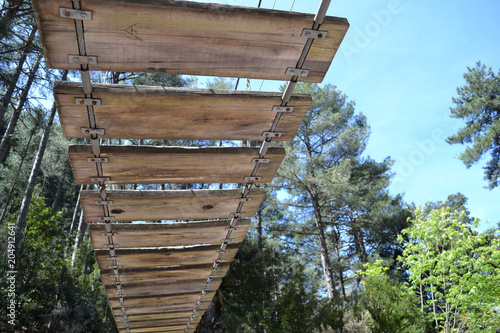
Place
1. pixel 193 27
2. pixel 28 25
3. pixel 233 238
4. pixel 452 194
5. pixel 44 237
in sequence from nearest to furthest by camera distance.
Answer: pixel 193 27
pixel 233 238
pixel 28 25
pixel 44 237
pixel 452 194

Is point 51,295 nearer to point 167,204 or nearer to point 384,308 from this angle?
point 384,308

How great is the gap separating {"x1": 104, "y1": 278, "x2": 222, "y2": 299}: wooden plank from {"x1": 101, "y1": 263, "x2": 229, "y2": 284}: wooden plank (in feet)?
0.42

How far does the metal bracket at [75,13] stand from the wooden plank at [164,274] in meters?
2.73

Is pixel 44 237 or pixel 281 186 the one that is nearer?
pixel 44 237

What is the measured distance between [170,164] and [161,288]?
2.34 m

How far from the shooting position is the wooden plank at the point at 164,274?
361 cm

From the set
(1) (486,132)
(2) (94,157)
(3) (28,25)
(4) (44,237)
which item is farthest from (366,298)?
(1) (486,132)

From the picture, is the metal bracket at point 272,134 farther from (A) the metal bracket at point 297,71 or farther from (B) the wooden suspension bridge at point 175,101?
(A) the metal bracket at point 297,71

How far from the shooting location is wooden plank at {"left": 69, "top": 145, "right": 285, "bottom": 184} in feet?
6.85

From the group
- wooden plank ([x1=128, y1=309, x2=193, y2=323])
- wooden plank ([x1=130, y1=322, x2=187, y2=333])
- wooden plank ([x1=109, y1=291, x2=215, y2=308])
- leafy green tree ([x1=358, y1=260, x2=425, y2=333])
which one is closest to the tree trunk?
leafy green tree ([x1=358, y1=260, x2=425, y2=333])

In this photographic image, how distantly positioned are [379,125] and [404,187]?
3408 mm

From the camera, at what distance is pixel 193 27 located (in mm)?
1506

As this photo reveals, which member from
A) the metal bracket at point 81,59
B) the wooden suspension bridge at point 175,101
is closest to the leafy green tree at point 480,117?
the wooden suspension bridge at point 175,101

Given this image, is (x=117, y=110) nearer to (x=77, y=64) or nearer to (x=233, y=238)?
(x=77, y=64)
